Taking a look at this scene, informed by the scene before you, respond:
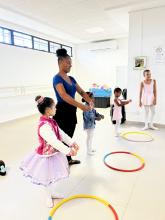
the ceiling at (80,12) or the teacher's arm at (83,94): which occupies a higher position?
the ceiling at (80,12)

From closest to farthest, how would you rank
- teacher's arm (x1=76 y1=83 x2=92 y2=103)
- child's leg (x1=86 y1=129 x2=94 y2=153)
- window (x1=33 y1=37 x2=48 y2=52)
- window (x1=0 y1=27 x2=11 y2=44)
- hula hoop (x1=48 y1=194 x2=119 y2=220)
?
hula hoop (x1=48 y1=194 x2=119 y2=220) < teacher's arm (x1=76 y1=83 x2=92 y2=103) < child's leg (x1=86 y1=129 x2=94 y2=153) < window (x1=0 y1=27 x2=11 y2=44) < window (x1=33 y1=37 x2=48 y2=52)

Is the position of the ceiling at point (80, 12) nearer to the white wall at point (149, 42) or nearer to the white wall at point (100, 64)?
the white wall at point (149, 42)

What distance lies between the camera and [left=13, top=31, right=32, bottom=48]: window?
243 inches

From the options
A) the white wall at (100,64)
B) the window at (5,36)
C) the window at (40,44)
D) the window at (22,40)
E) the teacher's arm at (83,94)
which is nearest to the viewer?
the teacher's arm at (83,94)

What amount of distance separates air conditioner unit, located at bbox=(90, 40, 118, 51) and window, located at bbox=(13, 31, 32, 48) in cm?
311

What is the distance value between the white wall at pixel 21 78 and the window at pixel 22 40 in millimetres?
166

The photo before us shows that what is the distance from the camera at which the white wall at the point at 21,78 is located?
18.7 feet

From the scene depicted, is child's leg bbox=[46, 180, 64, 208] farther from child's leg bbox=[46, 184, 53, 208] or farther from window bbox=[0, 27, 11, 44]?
window bbox=[0, 27, 11, 44]

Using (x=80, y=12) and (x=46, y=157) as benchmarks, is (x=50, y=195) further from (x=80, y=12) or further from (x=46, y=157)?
(x=80, y=12)

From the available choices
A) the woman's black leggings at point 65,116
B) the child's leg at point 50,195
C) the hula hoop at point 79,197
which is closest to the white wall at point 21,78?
the woman's black leggings at point 65,116

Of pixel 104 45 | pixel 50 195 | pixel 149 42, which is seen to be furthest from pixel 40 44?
pixel 50 195

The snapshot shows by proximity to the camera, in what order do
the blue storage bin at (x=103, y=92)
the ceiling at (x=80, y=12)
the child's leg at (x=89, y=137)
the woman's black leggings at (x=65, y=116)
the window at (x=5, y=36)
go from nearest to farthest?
1. the woman's black leggings at (x=65, y=116)
2. the child's leg at (x=89, y=137)
3. the ceiling at (x=80, y=12)
4. the window at (x=5, y=36)
5. the blue storage bin at (x=103, y=92)

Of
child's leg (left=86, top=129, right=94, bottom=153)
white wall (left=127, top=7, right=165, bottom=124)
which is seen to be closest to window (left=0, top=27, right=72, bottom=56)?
white wall (left=127, top=7, right=165, bottom=124)

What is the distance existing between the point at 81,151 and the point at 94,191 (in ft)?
4.04
